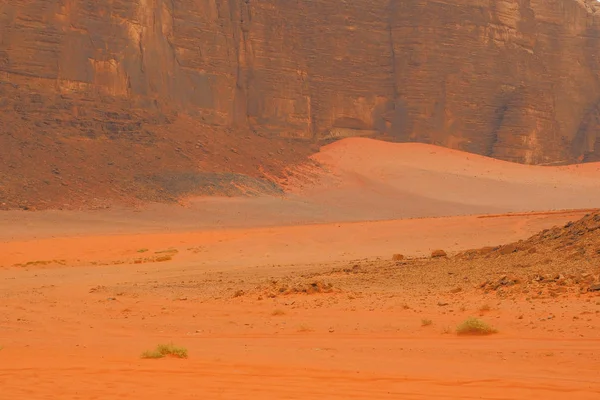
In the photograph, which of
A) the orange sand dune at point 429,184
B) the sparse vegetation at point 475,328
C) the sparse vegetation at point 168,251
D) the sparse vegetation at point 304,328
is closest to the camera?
the sparse vegetation at point 475,328

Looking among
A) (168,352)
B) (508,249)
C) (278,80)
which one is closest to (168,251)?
(508,249)

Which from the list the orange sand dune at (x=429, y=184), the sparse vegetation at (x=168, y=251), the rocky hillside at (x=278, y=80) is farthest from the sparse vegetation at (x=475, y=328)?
the orange sand dune at (x=429, y=184)

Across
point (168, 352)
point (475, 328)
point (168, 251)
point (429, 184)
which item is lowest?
point (168, 251)

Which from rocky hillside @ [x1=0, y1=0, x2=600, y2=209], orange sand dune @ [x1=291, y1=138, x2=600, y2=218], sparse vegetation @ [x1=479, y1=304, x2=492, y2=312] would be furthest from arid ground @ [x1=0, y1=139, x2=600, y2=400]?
orange sand dune @ [x1=291, y1=138, x2=600, y2=218]

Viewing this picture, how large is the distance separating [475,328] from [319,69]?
127ft

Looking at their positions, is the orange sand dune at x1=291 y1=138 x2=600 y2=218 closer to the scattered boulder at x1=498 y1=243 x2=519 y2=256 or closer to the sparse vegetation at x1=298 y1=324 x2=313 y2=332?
the scattered boulder at x1=498 y1=243 x2=519 y2=256

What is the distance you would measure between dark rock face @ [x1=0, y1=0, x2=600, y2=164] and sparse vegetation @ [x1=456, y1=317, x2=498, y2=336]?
27.1 m

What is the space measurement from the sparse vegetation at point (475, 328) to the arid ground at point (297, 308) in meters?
0.16

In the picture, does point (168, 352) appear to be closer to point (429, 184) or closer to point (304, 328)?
point (304, 328)

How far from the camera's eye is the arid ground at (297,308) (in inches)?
295

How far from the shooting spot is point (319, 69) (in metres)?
47.7

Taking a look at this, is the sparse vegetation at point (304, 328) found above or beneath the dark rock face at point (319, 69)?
beneath

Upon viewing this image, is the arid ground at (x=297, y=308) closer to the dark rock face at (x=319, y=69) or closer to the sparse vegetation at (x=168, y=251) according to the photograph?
the sparse vegetation at (x=168, y=251)

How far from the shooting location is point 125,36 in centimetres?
3731
